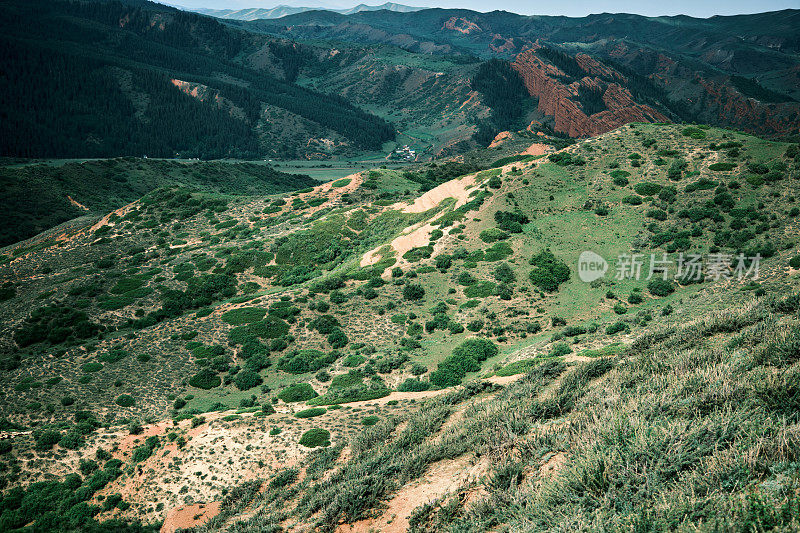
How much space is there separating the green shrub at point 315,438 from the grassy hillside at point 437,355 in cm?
15

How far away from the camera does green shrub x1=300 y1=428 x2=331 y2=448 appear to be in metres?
23.8

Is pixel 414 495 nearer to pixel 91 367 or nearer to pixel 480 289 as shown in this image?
pixel 480 289

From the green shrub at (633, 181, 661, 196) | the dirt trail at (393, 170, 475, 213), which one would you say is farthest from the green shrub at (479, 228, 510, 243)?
the green shrub at (633, 181, 661, 196)

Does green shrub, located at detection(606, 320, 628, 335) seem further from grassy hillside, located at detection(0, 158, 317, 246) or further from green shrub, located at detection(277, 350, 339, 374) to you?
grassy hillside, located at detection(0, 158, 317, 246)

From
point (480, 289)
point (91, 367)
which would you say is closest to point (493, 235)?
point (480, 289)

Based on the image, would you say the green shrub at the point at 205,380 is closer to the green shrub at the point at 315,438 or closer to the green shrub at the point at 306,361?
the green shrub at the point at 306,361

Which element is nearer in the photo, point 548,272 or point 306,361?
point 306,361

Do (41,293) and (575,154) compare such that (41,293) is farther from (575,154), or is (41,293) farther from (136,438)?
(575,154)

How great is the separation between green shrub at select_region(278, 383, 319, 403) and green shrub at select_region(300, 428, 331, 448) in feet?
26.7

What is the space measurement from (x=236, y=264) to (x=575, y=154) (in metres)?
51.9

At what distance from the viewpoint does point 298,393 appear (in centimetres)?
3278

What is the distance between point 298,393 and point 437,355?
1191 centimetres

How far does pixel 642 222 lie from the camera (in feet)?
156

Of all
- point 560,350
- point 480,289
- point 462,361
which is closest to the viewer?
point 560,350
